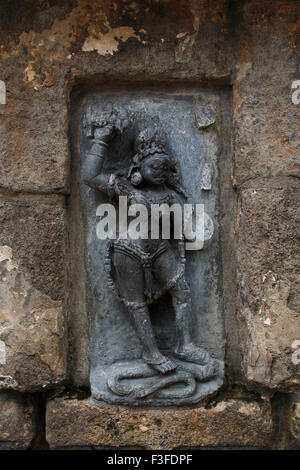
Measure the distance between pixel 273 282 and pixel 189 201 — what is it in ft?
1.77

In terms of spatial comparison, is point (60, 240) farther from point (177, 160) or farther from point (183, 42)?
point (183, 42)

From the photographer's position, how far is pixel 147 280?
2312 mm

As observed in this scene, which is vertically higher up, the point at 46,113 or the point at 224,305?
the point at 46,113

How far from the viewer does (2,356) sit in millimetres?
2277

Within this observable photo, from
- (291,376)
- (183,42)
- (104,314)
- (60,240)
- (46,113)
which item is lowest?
(291,376)

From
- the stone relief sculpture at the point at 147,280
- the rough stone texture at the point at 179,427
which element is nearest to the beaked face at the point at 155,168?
the stone relief sculpture at the point at 147,280

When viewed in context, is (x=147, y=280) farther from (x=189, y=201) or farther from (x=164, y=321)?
(x=189, y=201)

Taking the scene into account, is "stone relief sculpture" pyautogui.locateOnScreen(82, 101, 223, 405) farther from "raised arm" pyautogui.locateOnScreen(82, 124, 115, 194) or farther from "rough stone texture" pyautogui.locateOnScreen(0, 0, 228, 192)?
"rough stone texture" pyautogui.locateOnScreen(0, 0, 228, 192)

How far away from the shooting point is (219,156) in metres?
2.45

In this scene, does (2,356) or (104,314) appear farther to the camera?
(104,314)

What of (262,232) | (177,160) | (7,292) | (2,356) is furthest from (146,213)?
(2,356)

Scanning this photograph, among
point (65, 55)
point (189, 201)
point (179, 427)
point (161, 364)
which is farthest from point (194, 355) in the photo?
point (65, 55)

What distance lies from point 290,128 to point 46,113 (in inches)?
43.6

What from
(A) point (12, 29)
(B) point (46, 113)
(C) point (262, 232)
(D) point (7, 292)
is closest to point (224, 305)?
(C) point (262, 232)
